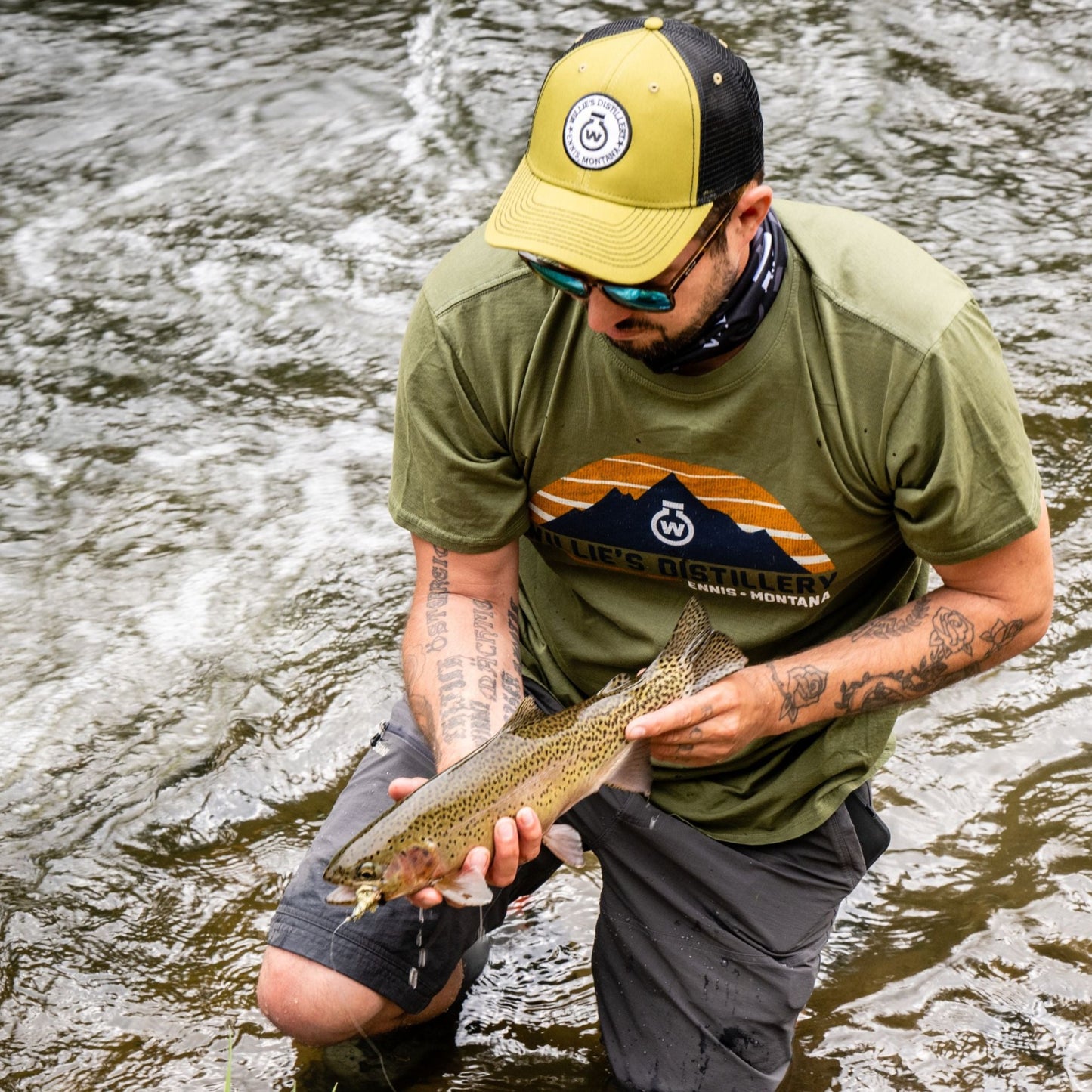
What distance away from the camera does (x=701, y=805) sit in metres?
3.46

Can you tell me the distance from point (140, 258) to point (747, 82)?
5.73 metres

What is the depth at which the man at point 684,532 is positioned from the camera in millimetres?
2871

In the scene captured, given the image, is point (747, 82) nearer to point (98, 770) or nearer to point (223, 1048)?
point (223, 1048)

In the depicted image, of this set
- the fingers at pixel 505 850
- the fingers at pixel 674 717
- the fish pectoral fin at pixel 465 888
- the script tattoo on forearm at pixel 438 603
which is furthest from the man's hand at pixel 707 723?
the script tattoo on forearm at pixel 438 603

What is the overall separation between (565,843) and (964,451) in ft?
3.73

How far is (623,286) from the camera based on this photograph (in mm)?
2818

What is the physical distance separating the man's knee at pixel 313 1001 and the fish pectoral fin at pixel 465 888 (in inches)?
20.7

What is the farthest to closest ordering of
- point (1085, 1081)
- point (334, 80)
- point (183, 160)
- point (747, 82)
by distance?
point (334, 80) < point (183, 160) < point (1085, 1081) < point (747, 82)

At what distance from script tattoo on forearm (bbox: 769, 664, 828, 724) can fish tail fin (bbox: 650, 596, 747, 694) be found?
98 mm

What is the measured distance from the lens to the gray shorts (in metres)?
3.45

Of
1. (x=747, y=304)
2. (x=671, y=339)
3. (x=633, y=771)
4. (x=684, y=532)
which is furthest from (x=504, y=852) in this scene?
(x=747, y=304)

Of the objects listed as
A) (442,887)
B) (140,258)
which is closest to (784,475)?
(442,887)

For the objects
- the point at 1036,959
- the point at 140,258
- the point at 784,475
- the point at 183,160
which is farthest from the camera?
the point at 183,160

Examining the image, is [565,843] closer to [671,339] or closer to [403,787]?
[403,787]
